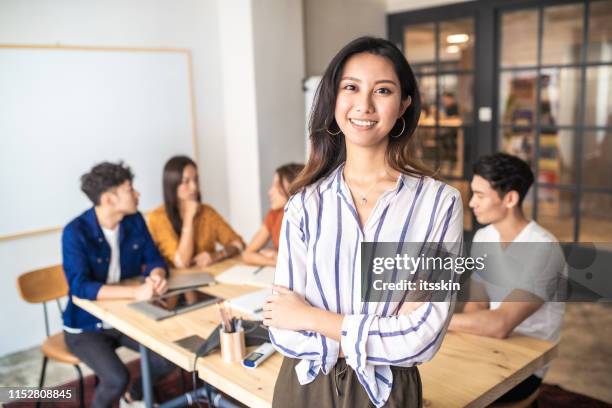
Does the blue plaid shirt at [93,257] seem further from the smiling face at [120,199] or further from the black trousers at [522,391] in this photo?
the black trousers at [522,391]

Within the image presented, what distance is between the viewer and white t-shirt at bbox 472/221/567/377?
1881 millimetres

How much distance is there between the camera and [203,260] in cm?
288

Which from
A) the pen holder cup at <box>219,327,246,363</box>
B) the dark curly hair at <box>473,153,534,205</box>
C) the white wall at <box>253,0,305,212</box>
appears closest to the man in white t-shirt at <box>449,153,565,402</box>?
the dark curly hair at <box>473,153,534,205</box>

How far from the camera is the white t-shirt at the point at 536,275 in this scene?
188 cm

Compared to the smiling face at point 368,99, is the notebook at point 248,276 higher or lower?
lower

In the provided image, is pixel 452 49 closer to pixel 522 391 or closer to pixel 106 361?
pixel 522 391

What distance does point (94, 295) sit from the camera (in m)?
2.37

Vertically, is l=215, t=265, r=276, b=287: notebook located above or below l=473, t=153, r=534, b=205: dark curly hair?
below

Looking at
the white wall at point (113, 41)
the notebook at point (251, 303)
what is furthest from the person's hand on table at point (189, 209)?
the white wall at point (113, 41)

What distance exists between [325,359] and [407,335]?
0.56 feet

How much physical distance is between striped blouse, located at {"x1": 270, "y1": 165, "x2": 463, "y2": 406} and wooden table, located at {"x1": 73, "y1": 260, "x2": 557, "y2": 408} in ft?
1.16

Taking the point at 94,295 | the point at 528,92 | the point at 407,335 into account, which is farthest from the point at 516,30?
the point at 407,335

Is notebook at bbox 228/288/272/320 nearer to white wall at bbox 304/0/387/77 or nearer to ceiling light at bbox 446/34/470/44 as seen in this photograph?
white wall at bbox 304/0/387/77
